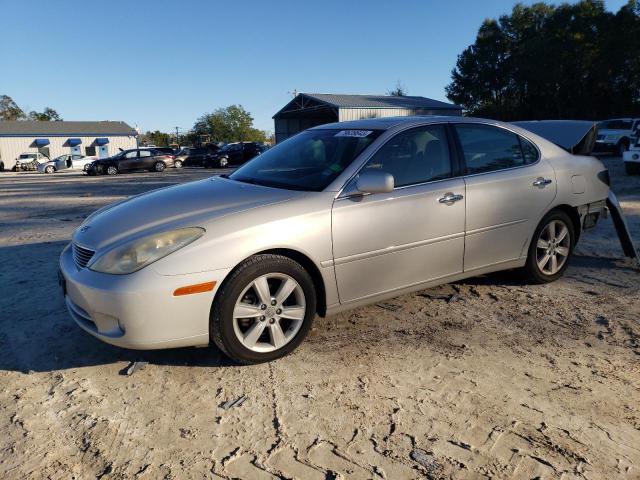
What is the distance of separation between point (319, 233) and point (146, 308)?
1.12 m

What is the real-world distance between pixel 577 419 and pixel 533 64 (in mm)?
44112

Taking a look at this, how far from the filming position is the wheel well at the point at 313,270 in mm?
3172


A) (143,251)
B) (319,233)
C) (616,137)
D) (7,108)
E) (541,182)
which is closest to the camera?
(143,251)

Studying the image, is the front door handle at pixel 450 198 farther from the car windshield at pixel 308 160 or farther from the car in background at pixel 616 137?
the car in background at pixel 616 137

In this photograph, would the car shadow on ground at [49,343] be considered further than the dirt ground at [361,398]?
Yes

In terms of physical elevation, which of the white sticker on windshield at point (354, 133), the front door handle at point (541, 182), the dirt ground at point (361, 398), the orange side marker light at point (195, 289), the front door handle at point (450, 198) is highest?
the white sticker on windshield at point (354, 133)

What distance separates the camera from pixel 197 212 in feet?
10.5

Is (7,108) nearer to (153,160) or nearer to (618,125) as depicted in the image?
(153,160)

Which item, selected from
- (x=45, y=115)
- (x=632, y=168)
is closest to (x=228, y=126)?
(x=45, y=115)

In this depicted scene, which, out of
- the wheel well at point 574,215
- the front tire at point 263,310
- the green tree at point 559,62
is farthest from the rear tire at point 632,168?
the green tree at point 559,62

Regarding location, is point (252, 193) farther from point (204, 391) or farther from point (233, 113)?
point (233, 113)

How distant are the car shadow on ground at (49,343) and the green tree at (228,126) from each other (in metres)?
87.7

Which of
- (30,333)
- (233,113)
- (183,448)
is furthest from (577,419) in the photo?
(233,113)

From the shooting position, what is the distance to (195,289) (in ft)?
9.43
